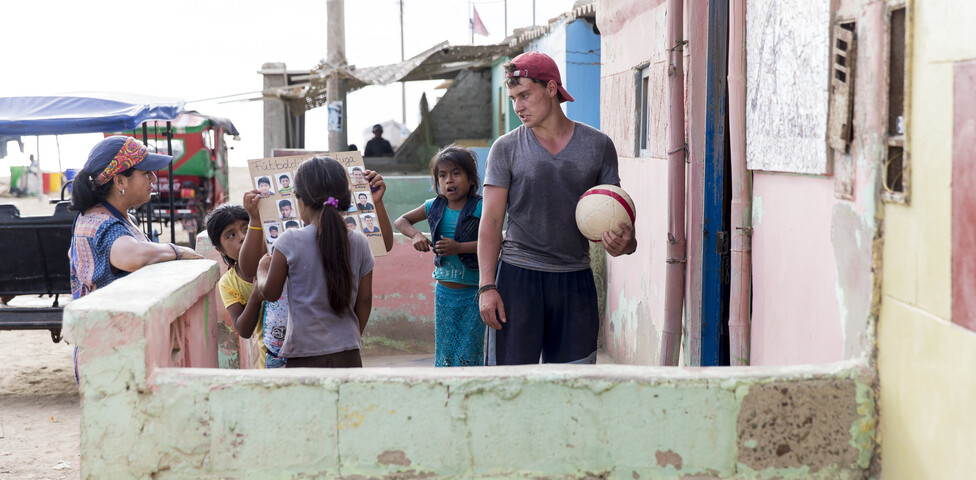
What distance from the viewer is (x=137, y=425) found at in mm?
2807

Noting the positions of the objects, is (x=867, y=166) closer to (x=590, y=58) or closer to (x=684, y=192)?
(x=684, y=192)

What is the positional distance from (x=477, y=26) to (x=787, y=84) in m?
27.4

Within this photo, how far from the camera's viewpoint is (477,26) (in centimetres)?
3006

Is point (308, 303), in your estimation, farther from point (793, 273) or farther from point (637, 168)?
point (637, 168)

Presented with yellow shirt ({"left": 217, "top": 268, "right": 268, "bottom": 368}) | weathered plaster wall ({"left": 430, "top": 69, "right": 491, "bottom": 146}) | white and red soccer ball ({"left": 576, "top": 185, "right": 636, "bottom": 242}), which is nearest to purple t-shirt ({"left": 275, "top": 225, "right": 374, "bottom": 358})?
yellow shirt ({"left": 217, "top": 268, "right": 268, "bottom": 368})

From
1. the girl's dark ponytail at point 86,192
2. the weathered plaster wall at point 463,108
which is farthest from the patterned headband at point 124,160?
the weathered plaster wall at point 463,108

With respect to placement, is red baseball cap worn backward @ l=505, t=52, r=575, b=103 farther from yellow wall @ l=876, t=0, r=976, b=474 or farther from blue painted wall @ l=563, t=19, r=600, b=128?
blue painted wall @ l=563, t=19, r=600, b=128

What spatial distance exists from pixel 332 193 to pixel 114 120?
5.13 meters

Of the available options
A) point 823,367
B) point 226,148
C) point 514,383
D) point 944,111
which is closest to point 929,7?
point 944,111

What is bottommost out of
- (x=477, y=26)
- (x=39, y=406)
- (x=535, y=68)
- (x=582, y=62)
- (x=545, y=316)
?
(x=39, y=406)

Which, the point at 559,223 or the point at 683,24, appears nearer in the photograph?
the point at 559,223

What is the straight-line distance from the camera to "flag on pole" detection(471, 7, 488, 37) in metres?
30.0

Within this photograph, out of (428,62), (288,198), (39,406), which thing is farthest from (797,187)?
(428,62)

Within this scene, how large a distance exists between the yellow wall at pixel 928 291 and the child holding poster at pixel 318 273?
1989 mm
